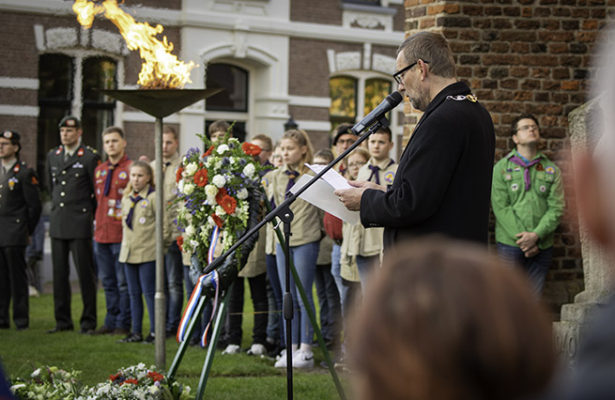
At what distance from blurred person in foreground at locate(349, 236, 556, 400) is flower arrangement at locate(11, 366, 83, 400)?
4085mm

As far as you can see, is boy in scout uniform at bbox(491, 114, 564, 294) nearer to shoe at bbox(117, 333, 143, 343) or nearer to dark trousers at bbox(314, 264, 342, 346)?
dark trousers at bbox(314, 264, 342, 346)

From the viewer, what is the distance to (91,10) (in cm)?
711

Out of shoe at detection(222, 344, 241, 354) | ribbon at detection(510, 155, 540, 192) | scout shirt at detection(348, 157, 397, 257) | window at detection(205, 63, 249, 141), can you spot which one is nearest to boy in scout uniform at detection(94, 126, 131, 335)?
shoe at detection(222, 344, 241, 354)

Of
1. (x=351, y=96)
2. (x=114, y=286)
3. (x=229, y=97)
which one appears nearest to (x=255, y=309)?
(x=114, y=286)

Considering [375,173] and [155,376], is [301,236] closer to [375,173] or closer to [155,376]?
[375,173]

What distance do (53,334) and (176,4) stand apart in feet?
32.5

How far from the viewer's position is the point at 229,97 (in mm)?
19078

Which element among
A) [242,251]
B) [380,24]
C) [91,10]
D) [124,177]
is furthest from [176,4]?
[242,251]

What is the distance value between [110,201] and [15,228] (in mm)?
1405

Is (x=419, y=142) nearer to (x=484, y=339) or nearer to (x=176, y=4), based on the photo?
(x=484, y=339)

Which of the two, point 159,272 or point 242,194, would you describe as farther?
point 159,272

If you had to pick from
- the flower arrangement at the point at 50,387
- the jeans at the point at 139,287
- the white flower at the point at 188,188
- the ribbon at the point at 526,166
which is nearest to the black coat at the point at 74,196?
the jeans at the point at 139,287

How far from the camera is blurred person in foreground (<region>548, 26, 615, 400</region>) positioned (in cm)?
124

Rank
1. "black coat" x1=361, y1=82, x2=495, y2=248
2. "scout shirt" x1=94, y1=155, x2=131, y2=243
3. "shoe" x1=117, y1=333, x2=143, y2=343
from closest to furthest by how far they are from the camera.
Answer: "black coat" x1=361, y1=82, x2=495, y2=248
"shoe" x1=117, y1=333, x2=143, y2=343
"scout shirt" x1=94, y1=155, x2=131, y2=243
